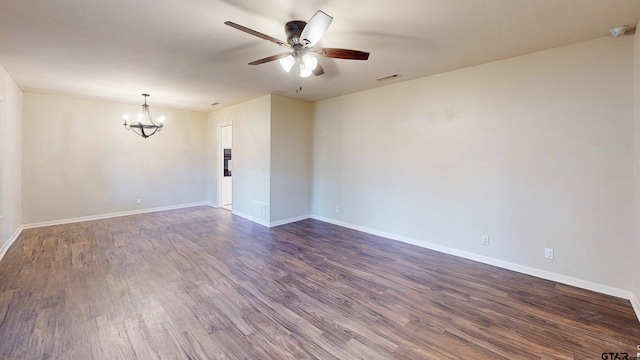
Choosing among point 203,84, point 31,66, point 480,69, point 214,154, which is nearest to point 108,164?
point 214,154

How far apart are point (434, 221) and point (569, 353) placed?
2.22 meters

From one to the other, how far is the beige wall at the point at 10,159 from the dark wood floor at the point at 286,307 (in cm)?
46

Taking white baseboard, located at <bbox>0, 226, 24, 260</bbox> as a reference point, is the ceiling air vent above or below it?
above

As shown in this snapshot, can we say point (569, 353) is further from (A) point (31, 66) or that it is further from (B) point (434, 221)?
(A) point (31, 66)

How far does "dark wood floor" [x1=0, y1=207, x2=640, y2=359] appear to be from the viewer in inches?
78.9

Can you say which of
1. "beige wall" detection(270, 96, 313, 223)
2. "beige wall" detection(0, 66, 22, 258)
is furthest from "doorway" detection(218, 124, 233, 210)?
"beige wall" detection(0, 66, 22, 258)

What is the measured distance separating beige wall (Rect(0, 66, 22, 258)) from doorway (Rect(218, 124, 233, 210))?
3.50 m

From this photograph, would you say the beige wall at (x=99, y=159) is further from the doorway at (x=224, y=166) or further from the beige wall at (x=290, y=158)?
the beige wall at (x=290, y=158)

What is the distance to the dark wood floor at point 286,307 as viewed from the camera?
2.00 metres

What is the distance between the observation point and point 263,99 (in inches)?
212

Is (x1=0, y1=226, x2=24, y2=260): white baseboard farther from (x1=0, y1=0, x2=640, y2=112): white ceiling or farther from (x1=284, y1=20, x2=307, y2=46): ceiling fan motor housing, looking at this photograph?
(x1=284, y1=20, x2=307, y2=46): ceiling fan motor housing

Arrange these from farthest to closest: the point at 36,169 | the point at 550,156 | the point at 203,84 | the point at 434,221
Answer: the point at 36,169, the point at 203,84, the point at 434,221, the point at 550,156

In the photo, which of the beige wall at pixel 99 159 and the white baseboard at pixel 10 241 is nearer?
the white baseboard at pixel 10 241

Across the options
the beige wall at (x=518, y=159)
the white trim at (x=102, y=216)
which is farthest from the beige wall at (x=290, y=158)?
the white trim at (x=102, y=216)
